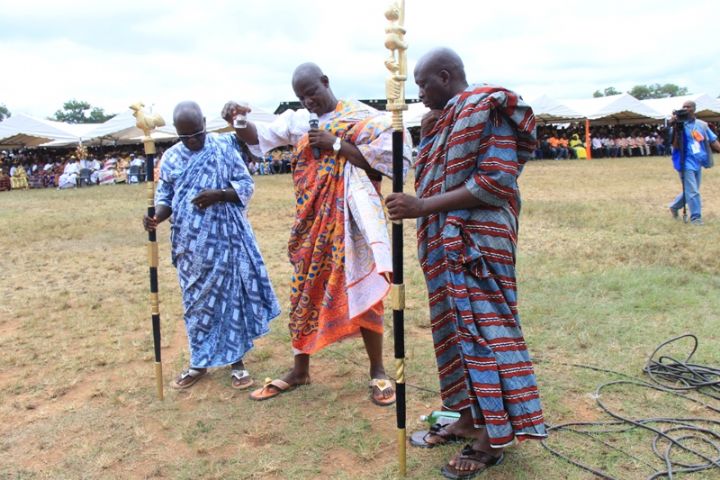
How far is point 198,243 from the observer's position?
3.78 metres

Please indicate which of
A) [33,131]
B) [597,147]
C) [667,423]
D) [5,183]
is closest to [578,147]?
[597,147]

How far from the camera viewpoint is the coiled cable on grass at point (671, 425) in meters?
2.71

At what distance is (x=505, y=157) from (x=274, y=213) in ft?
33.1

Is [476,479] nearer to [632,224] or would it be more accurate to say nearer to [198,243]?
[198,243]

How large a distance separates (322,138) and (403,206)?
0.96m

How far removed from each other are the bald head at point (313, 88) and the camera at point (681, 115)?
7169 millimetres

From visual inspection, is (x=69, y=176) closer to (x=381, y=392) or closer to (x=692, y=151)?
(x=692, y=151)

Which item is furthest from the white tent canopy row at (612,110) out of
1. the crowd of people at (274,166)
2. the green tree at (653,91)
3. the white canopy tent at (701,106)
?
the green tree at (653,91)

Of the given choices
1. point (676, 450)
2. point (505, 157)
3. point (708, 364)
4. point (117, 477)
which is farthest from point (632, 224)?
point (117, 477)

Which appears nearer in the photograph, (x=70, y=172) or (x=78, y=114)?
(x=70, y=172)

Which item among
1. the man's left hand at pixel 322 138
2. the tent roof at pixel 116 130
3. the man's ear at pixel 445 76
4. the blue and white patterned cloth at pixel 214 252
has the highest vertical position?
the tent roof at pixel 116 130

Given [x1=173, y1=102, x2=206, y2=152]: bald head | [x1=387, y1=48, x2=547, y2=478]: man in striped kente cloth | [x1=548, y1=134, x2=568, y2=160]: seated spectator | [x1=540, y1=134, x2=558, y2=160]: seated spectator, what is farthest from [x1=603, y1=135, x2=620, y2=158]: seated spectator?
[x1=387, y1=48, x2=547, y2=478]: man in striped kente cloth

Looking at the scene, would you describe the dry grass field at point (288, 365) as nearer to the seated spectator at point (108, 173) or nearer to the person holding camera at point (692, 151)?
the person holding camera at point (692, 151)

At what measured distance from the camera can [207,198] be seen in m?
3.69
